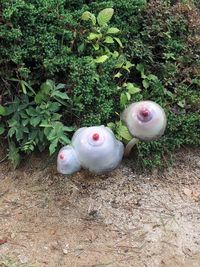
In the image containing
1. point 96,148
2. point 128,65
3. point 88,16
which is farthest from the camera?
point 128,65

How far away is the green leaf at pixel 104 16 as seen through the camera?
406 cm

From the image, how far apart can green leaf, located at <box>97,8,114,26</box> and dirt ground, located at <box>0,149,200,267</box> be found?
1.05 m

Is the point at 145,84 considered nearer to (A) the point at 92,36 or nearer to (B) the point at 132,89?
(B) the point at 132,89

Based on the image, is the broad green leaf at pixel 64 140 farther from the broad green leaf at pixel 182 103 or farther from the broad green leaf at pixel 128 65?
the broad green leaf at pixel 182 103

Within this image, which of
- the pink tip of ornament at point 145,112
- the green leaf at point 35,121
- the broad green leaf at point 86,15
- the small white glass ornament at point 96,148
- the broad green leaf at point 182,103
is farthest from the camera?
the broad green leaf at point 182,103

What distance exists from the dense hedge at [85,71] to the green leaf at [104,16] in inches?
2.9

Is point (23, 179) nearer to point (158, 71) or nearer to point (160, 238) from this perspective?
point (160, 238)

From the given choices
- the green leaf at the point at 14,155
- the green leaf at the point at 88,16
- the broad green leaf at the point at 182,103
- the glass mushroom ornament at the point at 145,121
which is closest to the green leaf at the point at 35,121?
the green leaf at the point at 14,155

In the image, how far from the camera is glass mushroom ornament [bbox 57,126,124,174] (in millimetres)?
3453

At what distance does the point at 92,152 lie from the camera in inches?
136

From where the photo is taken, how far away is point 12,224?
3656 mm

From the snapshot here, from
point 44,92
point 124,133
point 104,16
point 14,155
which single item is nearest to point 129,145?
point 124,133

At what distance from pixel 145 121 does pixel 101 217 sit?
782 millimetres

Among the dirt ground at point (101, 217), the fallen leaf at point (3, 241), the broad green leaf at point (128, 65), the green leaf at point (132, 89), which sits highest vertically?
the broad green leaf at point (128, 65)
